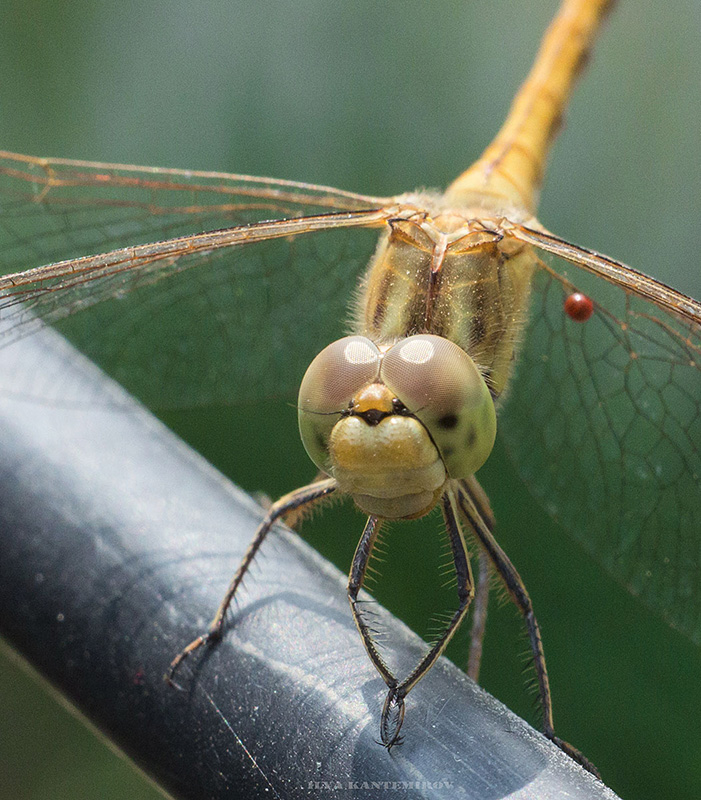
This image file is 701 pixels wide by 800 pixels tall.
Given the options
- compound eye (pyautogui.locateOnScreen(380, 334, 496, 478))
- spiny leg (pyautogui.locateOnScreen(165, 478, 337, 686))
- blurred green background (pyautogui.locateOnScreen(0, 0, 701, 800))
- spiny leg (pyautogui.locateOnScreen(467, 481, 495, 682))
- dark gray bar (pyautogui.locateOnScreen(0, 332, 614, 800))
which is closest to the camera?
dark gray bar (pyautogui.locateOnScreen(0, 332, 614, 800))

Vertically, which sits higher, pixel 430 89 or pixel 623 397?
pixel 430 89

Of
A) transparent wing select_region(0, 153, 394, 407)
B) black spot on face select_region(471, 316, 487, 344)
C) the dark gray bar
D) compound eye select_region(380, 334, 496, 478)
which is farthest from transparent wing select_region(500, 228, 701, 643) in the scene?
the dark gray bar

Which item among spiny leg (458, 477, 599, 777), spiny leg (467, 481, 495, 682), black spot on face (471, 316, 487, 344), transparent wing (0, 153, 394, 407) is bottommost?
spiny leg (467, 481, 495, 682)

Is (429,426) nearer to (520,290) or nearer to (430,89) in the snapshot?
(520,290)

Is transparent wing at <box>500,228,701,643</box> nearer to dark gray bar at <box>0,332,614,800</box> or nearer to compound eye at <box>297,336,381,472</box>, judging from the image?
compound eye at <box>297,336,381,472</box>

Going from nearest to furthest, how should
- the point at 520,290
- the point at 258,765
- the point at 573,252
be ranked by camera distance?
the point at 258,765
the point at 573,252
the point at 520,290

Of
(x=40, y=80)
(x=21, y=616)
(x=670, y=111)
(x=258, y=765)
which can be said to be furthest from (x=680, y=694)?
(x=40, y=80)
